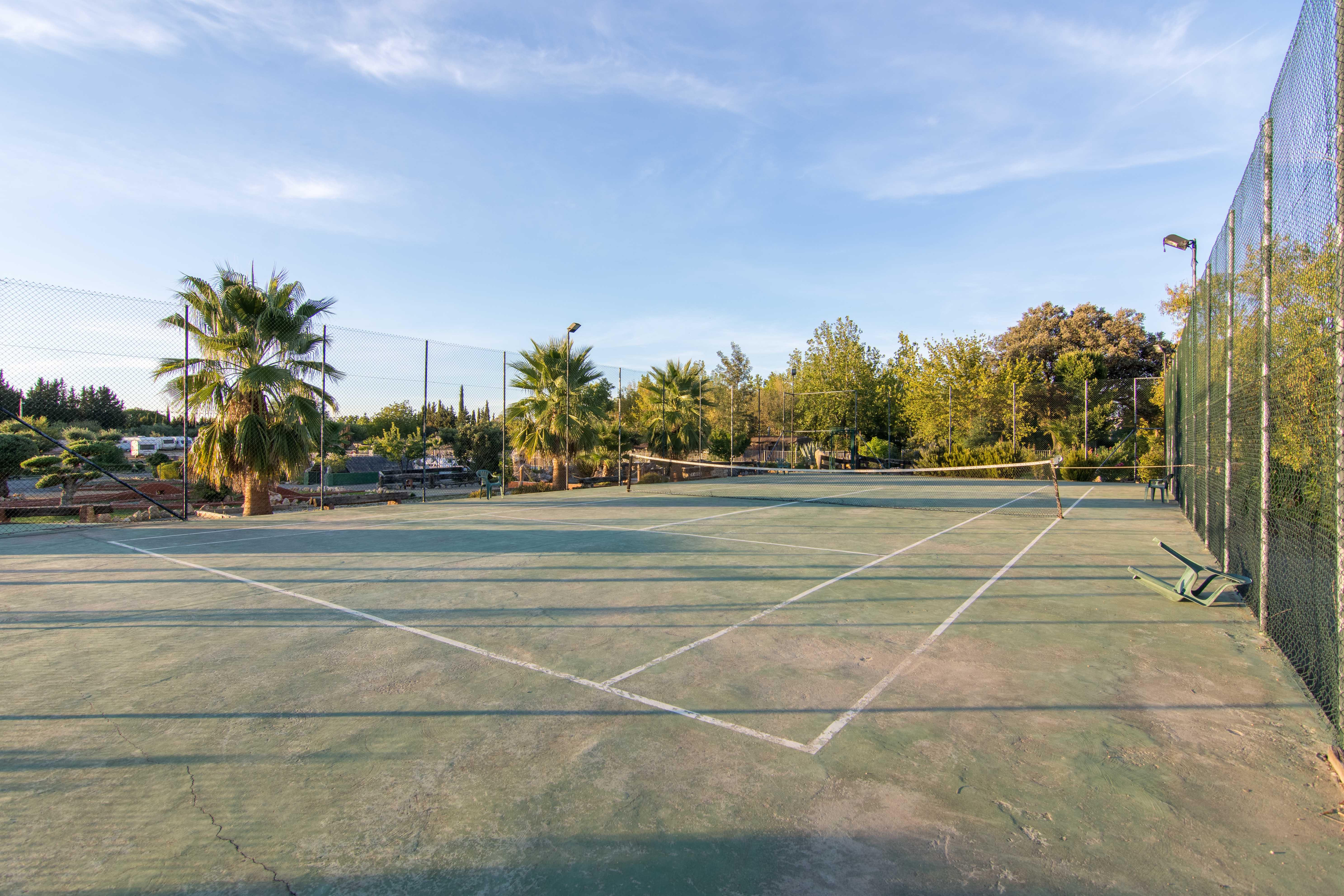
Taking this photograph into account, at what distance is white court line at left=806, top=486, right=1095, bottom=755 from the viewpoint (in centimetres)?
Answer: 343

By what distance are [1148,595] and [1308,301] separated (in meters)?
3.43

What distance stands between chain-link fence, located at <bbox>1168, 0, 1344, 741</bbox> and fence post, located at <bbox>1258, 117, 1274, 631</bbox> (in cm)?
2

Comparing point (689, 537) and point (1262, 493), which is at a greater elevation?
point (1262, 493)

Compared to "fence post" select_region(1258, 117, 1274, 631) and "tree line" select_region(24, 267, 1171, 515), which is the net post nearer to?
"fence post" select_region(1258, 117, 1274, 631)

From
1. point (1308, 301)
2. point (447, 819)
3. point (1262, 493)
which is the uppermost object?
point (1308, 301)

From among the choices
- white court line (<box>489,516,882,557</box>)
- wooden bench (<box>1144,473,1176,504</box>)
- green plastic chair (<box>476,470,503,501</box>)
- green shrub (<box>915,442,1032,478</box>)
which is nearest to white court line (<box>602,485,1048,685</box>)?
white court line (<box>489,516,882,557</box>)

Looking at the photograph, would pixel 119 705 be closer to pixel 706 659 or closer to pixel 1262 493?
pixel 706 659

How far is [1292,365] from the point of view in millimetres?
4793

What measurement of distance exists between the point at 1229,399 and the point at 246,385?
1613cm

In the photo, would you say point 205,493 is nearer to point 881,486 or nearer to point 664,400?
point 664,400

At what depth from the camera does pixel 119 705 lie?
3809 mm

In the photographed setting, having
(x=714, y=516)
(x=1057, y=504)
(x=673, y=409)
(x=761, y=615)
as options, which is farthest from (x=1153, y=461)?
(x=761, y=615)

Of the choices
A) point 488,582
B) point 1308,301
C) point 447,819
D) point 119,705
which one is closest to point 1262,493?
point 1308,301

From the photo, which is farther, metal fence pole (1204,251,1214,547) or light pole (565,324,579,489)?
light pole (565,324,579,489)
